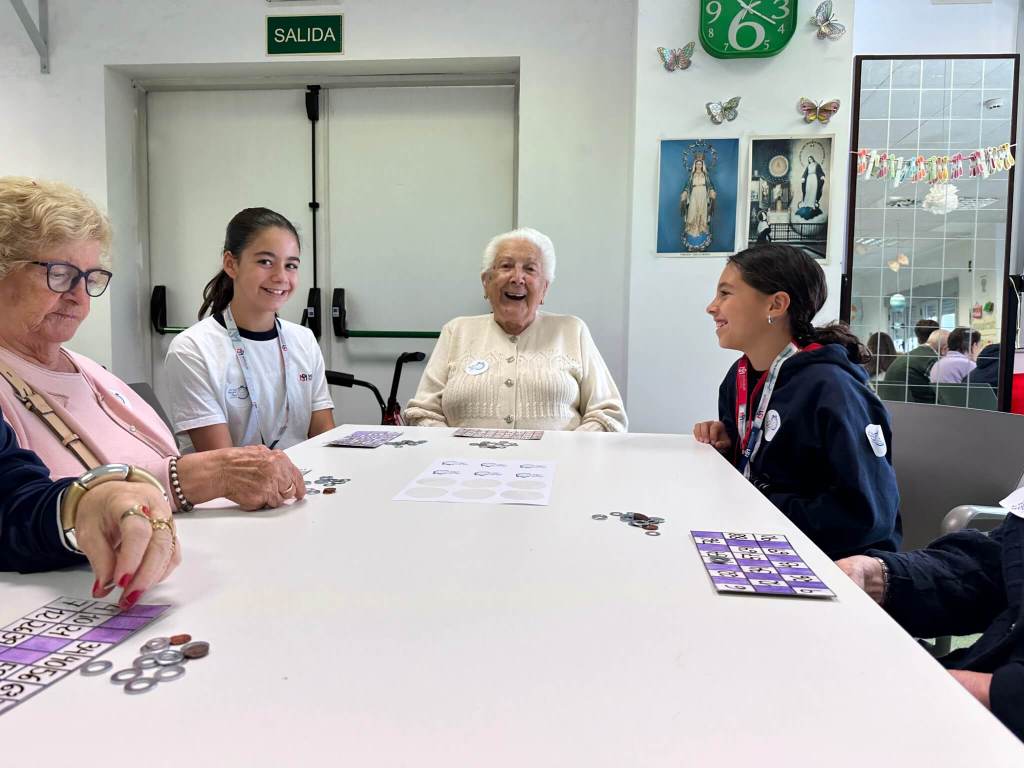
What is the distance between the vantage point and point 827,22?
3.17 meters

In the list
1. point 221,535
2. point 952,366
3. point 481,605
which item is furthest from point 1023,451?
point 952,366

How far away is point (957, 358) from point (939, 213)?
0.75 metres

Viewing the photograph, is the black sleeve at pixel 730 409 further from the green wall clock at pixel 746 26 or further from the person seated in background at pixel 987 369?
the person seated in background at pixel 987 369

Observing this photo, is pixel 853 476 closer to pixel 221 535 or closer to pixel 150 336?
pixel 221 535

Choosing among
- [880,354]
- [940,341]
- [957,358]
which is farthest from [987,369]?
[880,354]

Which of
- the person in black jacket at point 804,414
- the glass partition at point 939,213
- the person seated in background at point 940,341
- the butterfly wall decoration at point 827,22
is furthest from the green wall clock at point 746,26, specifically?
the person in black jacket at point 804,414

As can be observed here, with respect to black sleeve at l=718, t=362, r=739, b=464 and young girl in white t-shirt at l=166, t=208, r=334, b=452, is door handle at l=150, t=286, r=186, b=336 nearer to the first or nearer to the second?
young girl in white t-shirt at l=166, t=208, r=334, b=452

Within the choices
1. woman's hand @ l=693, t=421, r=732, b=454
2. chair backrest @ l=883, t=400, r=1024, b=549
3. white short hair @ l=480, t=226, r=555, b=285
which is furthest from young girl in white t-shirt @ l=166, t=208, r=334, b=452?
chair backrest @ l=883, t=400, r=1024, b=549

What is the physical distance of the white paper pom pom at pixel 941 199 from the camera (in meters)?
3.54

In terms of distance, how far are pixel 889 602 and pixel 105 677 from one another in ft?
3.50

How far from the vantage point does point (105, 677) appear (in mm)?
604

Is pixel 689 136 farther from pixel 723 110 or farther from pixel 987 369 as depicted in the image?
pixel 987 369

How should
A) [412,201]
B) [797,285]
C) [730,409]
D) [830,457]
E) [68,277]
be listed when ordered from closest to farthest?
[68,277]
[830,457]
[797,285]
[730,409]
[412,201]

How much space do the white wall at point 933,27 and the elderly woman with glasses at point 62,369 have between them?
152 inches
